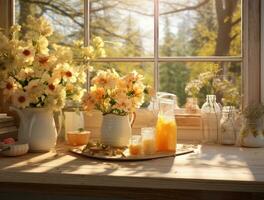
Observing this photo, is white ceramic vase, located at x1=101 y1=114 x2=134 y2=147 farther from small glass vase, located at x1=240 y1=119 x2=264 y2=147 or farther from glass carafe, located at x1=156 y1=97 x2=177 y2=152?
small glass vase, located at x1=240 y1=119 x2=264 y2=147

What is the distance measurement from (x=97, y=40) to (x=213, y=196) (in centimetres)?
87

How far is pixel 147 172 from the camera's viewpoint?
1.35 meters

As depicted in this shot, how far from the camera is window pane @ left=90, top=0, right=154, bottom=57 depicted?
222 cm

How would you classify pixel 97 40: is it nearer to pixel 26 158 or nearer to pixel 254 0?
pixel 26 158

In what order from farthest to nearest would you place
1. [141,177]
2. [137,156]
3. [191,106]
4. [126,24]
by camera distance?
1. [126,24]
2. [191,106]
3. [137,156]
4. [141,177]

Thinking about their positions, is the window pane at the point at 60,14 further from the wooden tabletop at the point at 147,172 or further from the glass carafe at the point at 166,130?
the wooden tabletop at the point at 147,172

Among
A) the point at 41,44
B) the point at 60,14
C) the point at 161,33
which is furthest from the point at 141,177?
the point at 60,14

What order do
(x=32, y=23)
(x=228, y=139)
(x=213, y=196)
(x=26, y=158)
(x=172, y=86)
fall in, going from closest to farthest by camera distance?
(x=213, y=196)
(x=26, y=158)
(x=32, y=23)
(x=228, y=139)
(x=172, y=86)

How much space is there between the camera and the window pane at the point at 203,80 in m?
2.08

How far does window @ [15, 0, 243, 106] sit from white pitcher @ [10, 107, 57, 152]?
0.57 m

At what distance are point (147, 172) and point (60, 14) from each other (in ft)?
4.23

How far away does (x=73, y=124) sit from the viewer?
6.66 ft

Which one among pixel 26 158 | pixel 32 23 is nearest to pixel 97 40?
pixel 32 23

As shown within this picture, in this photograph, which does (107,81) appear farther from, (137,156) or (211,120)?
(211,120)
